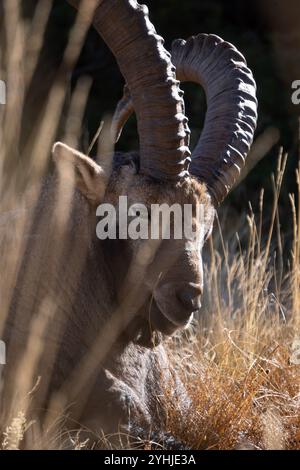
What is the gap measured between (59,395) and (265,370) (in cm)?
147

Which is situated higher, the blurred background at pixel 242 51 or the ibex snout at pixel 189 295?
the blurred background at pixel 242 51

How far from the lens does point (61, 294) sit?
5.04 metres

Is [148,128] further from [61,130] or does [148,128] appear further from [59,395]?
[61,130]

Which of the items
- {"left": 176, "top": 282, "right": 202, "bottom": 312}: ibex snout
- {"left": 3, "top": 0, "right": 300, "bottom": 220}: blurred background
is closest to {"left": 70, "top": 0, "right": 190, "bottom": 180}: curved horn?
{"left": 176, "top": 282, "right": 202, "bottom": 312}: ibex snout

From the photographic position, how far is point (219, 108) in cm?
562

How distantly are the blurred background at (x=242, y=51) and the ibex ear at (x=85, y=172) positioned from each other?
6.22 m

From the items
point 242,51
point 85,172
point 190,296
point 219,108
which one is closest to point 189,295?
point 190,296

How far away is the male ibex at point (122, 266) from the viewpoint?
4824 millimetres

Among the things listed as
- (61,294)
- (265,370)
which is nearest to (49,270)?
(61,294)

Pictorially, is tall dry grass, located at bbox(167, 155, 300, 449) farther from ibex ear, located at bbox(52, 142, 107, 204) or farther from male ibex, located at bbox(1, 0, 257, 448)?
ibex ear, located at bbox(52, 142, 107, 204)

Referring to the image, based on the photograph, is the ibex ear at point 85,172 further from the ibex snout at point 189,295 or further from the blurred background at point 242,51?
the blurred background at point 242,51

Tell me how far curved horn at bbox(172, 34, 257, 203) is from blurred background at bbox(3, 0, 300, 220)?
5.41m

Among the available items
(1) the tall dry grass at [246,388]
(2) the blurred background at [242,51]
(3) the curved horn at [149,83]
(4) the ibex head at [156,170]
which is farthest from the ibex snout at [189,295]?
(2) the blurred background at [242,51]

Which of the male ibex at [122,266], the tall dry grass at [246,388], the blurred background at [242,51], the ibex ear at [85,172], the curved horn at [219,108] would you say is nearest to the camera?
the ibex ear at [85,172]
